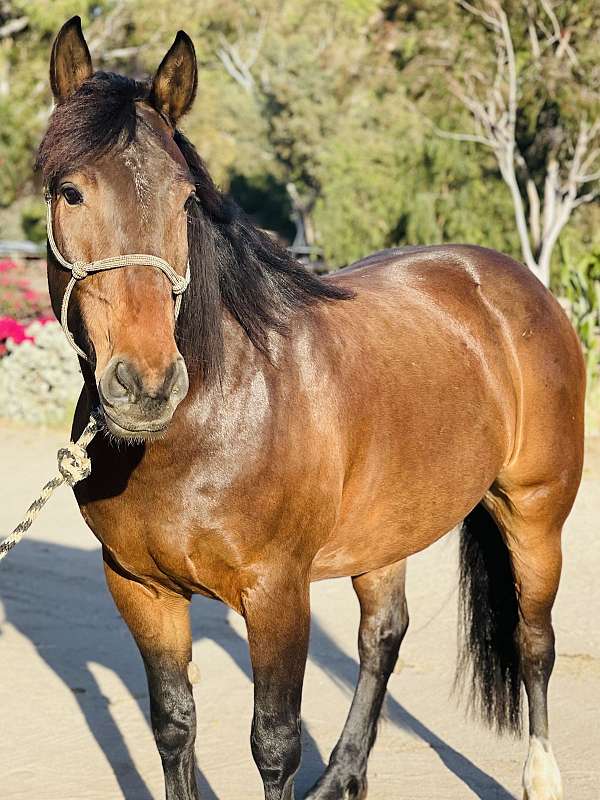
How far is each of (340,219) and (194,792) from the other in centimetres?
2288

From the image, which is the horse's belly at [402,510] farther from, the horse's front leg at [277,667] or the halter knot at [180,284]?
the halter knot at [180,284]

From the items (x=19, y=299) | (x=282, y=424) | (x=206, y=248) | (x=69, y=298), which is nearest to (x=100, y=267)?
(x=69, y=298)

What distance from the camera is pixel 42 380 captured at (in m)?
11.5


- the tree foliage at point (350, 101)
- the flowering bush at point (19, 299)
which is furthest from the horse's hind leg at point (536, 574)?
the tree foliage at point (350, 101)

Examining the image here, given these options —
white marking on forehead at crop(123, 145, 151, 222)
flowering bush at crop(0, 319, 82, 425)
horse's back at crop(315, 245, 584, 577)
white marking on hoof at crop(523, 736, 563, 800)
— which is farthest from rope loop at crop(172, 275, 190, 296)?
flowering bush at crop(0, 319, 82, 425)

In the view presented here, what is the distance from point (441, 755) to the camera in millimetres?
3840

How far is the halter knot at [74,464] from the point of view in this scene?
2.63 metres

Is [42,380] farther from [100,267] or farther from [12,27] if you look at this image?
[12,27]

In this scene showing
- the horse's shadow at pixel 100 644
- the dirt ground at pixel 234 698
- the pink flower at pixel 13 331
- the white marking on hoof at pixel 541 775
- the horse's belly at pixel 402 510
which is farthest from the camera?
the pink flower at pixel 13 331

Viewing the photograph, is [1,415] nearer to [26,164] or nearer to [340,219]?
[340,219]

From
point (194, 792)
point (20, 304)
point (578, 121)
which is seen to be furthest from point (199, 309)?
point (578, 121)

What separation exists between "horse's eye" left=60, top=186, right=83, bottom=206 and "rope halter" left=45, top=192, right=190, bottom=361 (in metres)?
0.11

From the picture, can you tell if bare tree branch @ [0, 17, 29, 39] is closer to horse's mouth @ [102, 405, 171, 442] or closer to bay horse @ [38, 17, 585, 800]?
bay horse @ [38, 17, 585, 800]

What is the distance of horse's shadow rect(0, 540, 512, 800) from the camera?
147 inches
